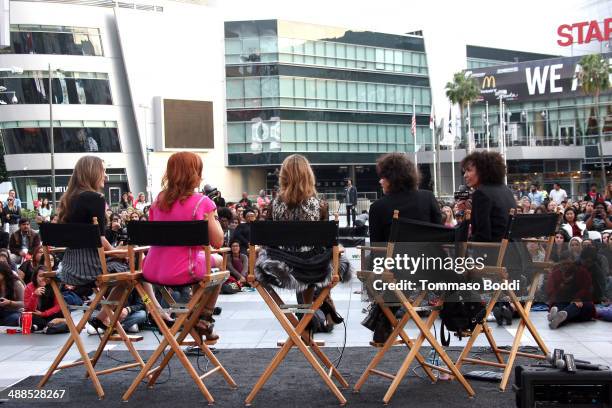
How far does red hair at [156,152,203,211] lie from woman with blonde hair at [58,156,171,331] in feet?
2.23

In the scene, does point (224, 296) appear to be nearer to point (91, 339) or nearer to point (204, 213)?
point (91, 339)

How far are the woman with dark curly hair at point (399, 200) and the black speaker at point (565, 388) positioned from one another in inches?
72.9

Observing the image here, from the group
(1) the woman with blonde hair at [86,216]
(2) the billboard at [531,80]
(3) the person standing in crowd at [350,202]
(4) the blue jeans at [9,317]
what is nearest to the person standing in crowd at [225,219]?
(4) the blue jeans at [9,317]

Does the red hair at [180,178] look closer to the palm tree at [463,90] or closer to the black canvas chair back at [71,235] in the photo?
the black canvas chair back at [71,235]

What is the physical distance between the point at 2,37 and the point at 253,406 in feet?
35.1

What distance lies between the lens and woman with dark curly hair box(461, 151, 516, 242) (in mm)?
6551

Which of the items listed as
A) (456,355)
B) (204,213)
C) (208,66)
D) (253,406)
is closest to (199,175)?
(204,213)

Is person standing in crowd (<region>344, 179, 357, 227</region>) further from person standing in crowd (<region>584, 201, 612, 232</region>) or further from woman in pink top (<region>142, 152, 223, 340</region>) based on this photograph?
woman in pink top (<region>142, 152, 223, 340</region>)

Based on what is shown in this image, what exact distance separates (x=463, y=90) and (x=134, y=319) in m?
58.8

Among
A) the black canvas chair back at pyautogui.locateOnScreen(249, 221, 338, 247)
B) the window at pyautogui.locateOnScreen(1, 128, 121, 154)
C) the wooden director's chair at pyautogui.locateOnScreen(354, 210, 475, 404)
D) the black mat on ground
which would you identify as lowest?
the black mat on ground

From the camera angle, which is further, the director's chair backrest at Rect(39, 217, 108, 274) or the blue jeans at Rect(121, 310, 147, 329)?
the blue jeans at Rect(121, 310, 147, 329)

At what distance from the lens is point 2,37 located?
1393cm

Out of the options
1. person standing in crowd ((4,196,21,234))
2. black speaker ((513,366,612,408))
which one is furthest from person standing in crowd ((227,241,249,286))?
person standing in crowd ((4,196,21,234))

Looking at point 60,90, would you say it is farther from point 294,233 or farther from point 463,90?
point 294,233
